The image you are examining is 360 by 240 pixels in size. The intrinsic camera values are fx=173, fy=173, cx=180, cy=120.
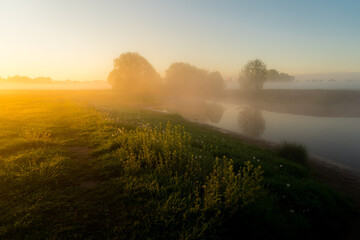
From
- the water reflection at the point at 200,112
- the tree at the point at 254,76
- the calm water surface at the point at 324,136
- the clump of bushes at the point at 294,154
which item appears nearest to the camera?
the clump of bushes at the point at 294,154

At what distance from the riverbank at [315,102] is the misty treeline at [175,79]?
8.62 m

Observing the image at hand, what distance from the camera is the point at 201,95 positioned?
3629 inches

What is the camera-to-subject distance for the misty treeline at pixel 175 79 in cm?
6881

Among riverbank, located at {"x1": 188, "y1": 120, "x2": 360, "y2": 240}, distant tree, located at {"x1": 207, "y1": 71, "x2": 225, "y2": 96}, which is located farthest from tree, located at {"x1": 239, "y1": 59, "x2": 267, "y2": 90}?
riverbank, located at {"x1": 188, "y1": 120, "x2": 360, "y2": 240}

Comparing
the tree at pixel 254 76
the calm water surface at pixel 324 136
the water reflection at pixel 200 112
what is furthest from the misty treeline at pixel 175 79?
the calm water surface at pixel 324 136

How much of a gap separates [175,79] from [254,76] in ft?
128

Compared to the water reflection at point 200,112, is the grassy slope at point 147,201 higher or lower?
higher

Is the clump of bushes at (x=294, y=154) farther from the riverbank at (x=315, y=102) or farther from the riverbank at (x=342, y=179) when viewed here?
the riverbank at (x=315, y=102)

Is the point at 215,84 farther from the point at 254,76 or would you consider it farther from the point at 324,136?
the point at 324,136

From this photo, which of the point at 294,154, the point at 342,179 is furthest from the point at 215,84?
the point at 342,179

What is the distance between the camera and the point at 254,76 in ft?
221

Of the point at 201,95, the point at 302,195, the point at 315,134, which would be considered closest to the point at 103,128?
the point at 302,195

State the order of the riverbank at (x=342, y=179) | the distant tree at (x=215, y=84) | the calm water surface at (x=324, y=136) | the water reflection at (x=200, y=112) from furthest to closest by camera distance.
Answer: the distant tree at (x=215, y=84) → the water reflection at (x=200, y=112) → the calm water surface at (x=324, y=136) → the riverbank at (x=342, y=179)

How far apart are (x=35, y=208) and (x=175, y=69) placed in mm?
92060
